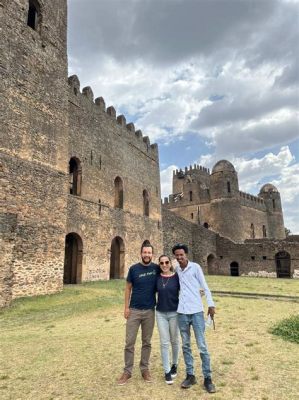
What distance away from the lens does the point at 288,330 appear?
6.31 metres

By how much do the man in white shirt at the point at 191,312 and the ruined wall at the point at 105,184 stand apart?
11600 mm

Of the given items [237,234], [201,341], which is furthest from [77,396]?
[237,234]

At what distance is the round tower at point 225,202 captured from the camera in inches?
1444

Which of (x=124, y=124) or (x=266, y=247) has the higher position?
(x=124, y=124)

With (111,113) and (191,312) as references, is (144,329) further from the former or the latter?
(111,113)

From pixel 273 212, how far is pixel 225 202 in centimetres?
1489

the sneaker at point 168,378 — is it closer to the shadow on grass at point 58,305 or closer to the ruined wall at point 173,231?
the shadow on grass at point 58,305

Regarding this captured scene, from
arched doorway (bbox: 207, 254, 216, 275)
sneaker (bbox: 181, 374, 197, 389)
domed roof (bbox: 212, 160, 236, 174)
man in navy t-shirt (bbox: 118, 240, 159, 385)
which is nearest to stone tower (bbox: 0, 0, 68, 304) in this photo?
man in navy t-shirt (bbox: 118, 240, 159, 385)

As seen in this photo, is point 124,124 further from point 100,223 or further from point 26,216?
point 26,216

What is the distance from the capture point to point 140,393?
3.79 meters

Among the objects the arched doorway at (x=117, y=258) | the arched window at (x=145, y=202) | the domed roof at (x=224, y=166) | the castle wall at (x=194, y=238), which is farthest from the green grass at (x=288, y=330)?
the domed roof at (x=224, y=166)

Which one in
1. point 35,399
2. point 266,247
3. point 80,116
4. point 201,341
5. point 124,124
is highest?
point 124,124

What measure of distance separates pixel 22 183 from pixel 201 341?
9.55 m

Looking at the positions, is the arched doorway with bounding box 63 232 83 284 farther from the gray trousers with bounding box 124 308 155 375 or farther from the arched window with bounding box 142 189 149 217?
the gray trousers with bounding box 124 308 155 375
